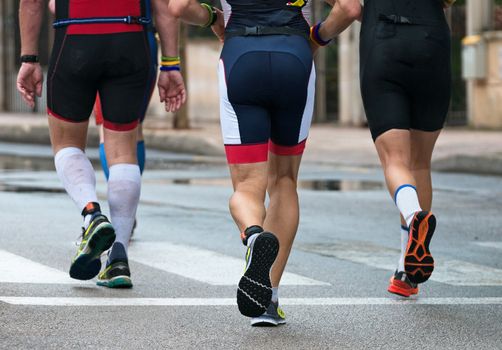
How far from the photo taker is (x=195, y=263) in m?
7.94

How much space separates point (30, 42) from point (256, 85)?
176 centimetres

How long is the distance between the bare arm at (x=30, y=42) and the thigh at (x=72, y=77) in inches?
6.3

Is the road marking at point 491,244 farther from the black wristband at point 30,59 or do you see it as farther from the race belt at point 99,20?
the black wristband at point 30,59

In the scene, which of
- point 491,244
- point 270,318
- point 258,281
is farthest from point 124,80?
point 491,244

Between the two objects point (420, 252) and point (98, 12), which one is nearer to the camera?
point (420, 252)

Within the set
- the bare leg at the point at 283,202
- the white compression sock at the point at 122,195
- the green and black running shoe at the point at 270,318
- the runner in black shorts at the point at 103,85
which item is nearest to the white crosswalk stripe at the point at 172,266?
the white compression sock at the point at 122,195

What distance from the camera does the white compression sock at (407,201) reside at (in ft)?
21.2

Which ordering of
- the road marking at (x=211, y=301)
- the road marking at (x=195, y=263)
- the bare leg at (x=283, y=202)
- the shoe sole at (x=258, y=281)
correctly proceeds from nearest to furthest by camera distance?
1. the shoe sole at (x=258, y=281)
2. the bare leg at (x=283, y=202)
3. the road marking at (x=211, y=301)
4. the road marking at (x=195, y=263)

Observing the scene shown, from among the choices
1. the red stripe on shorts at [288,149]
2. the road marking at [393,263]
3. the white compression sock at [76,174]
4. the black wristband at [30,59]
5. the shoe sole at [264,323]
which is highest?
the black wristband at [30,59]

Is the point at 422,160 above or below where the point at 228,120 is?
below

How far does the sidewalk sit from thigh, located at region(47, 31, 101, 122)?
915cm

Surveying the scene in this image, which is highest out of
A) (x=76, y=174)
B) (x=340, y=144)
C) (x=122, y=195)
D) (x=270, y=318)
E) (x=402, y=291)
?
(x=76, y=174)

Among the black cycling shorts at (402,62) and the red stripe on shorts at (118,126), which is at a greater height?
the black cycling shorts at (402,62)

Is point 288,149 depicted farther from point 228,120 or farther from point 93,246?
point 93,246
